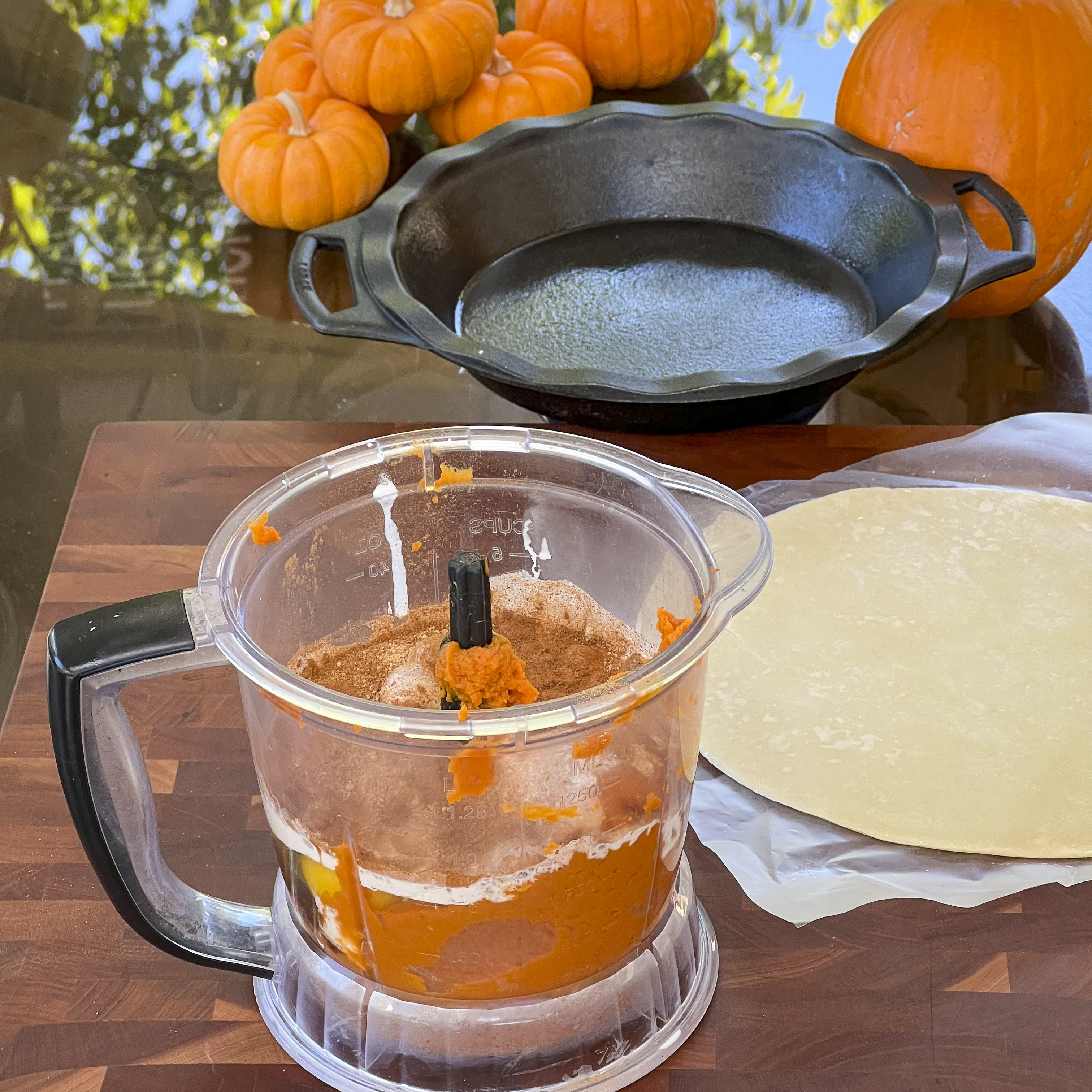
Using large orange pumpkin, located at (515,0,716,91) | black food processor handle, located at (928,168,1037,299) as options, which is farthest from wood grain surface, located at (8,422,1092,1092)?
large orange pumpkin, located at (515,0,716,91)

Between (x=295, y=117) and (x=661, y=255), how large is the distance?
439 mm

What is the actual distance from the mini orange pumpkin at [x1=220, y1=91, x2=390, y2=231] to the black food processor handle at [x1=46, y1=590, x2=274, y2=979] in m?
0.88

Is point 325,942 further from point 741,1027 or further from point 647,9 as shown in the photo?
point 647,9

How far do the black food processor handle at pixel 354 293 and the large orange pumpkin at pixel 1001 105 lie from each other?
578 mm

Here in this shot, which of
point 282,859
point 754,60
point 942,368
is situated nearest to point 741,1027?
point 282,859

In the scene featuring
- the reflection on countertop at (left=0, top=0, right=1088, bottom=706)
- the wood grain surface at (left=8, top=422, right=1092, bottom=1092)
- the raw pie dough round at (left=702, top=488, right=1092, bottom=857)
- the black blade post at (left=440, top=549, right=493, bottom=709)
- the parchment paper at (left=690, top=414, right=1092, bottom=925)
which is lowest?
the wood grain surface at (left=8, top=422, right=1092, bottom=1092)

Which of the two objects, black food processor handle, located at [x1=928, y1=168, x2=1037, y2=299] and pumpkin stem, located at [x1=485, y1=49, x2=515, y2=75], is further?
pumpkin stem, located at [x1=485, y1=49, x2=515, y2=75]

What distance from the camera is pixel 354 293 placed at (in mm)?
998

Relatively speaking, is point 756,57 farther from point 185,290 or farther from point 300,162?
point 185,290

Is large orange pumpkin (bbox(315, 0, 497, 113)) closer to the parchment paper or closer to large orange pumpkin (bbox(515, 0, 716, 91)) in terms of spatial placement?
large orange pumpkin (bbox(515, 0, 716, 91))

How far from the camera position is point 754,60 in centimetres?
171

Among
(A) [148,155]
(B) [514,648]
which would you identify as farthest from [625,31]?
(B) [514,648]

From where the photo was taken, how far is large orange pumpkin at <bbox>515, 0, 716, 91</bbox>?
1.50 meters

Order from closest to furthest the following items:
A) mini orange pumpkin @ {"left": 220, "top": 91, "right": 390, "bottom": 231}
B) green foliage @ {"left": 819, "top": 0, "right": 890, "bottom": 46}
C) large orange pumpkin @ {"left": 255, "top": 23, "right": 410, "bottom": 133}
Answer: mini orange pumpkin @ {"left": 220, "top": 91, "right": 390, "bottom": 231}
large orange pumpkin @ {"left": 255, "top": 23, "right": 410, "bottom": 133}
green foliage @ {"left": 819, "top": 0, "right": 890, "bottom": 46}
